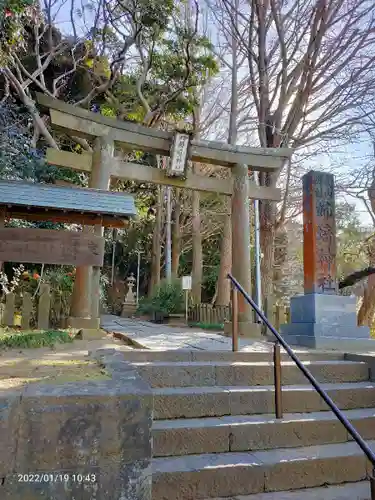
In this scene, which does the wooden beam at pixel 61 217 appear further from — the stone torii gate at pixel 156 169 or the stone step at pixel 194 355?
the stone step at pixel 194 355

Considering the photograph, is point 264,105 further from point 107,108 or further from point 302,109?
point 107,108

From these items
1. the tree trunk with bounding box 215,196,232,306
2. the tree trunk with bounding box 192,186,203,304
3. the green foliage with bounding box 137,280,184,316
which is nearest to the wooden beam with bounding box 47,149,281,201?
the tree trunk with bounding box 215,196,232,306

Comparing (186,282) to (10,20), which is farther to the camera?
(186,282)

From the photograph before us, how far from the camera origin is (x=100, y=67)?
14266 millimetres

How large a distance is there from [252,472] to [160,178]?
6.29m

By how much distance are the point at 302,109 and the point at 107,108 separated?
305 inches

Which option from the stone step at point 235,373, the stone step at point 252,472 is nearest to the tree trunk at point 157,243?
the stone step at point 235,373

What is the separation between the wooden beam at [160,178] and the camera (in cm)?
736

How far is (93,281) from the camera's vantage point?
23.4 feet

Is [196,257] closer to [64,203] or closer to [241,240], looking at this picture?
[241,240]

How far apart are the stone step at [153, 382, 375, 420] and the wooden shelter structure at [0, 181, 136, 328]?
3.45 meters

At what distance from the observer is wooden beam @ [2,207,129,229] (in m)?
6.30

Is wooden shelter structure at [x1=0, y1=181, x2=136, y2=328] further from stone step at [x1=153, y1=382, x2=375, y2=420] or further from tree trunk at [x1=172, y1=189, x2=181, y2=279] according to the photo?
tree trunk at [x1=172, y1=189, x2=181, y2=279]

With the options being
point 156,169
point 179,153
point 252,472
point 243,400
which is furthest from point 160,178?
point 252,472
